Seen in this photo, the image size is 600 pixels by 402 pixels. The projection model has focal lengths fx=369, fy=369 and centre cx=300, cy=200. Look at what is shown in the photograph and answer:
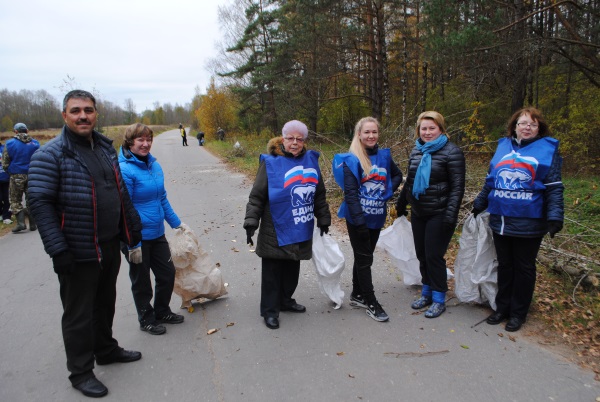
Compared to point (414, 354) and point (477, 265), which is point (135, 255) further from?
point (477, 265)

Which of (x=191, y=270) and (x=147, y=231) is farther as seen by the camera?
(x=191, y=270)

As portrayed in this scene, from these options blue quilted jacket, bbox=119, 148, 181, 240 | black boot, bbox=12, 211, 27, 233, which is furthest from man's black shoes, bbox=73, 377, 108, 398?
black boot, bbox=12, 211, 27, 233

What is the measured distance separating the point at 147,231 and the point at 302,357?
1679 millimetres

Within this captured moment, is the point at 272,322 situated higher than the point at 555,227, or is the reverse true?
the point at 555,227

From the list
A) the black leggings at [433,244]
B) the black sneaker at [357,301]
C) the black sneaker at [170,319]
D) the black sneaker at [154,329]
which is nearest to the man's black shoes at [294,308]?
the black sneaker at [357,301]

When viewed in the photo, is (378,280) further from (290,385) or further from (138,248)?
(138,248)

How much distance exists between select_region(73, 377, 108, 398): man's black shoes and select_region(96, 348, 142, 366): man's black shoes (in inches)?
10.8

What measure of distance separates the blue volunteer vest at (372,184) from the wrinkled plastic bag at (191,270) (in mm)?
1507

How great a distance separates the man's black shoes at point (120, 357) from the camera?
2.87 m

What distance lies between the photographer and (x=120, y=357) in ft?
9.52

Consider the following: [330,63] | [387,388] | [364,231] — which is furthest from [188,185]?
[387,388]

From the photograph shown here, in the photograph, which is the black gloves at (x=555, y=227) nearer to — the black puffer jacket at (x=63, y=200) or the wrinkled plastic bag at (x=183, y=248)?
the wrinkled plastic bag at (x=183, y=248)

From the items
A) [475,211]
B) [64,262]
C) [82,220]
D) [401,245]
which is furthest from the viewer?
[401,245]

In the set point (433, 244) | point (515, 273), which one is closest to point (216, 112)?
point (433, 244)
